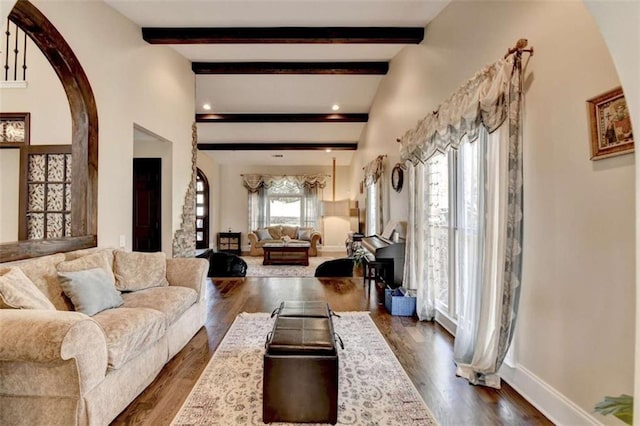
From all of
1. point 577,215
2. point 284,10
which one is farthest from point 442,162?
point 284,10

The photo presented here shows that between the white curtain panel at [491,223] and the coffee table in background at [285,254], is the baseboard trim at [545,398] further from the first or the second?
the coffee table in background at [285,254]

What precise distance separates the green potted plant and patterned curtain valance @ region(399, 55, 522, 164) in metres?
1.63

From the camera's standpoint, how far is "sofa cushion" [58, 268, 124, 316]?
2.16m

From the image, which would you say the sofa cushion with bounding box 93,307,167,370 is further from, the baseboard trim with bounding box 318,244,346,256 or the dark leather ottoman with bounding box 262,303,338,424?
the baseboard trim with bounding box 318,244,346,256

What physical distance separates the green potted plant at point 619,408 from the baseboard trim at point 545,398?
2.06ft

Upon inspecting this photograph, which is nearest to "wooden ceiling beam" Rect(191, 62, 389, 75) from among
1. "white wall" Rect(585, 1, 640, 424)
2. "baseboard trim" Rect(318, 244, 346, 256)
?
"white wall" Rect(585, 1, 640, 424)

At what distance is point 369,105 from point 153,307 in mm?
6002

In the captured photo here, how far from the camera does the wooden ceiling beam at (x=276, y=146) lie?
8.84 m

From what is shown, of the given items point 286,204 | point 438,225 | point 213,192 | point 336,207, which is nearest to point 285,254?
point 336,207

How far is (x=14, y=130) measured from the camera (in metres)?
3.22

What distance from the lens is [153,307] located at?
244 centimetres

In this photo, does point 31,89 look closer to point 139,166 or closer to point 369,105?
point 139,166

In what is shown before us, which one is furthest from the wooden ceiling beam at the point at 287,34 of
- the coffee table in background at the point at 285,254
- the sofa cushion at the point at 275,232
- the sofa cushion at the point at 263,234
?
the sofa cushion at the point at 275,232

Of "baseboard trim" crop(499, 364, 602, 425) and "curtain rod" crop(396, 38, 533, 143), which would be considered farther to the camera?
"curtain rod" crop(396, 38, 533, 143)
